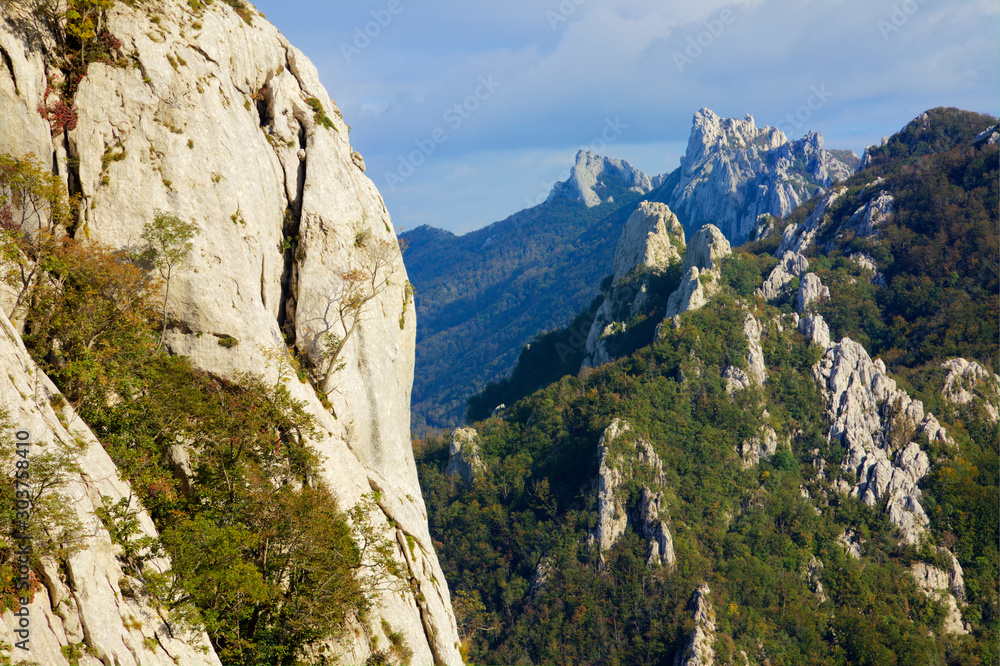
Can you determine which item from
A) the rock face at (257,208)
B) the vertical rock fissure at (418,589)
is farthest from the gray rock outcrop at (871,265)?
the vertical rock fissure at (418,589)

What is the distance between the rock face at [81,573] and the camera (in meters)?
11.0

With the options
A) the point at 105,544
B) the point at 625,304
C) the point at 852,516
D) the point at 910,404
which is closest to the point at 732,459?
the point at 852,516

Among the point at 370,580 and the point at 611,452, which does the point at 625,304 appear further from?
the point at 370,580

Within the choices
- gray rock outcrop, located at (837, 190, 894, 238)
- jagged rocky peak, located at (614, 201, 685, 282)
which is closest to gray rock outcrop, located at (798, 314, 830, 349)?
jagged rocky peak, located at (614, 201, 685, 282)

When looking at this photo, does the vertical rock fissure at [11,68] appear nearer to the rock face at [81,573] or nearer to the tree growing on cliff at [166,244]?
the tree growing on cliff at [166,244]

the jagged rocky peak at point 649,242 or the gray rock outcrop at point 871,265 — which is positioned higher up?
the jagged rocky peak at point 649,242

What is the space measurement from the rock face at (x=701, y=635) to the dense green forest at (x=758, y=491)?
3.22 feet

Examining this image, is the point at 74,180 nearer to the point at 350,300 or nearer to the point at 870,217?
the point at 350,300

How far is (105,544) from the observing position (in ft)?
41.4

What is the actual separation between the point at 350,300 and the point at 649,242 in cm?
10304

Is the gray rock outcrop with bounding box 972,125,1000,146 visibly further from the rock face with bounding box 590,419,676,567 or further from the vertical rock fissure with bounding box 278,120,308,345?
the vertical rock fissure with bounding box 278,120,308,345

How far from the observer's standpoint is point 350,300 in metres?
23.6

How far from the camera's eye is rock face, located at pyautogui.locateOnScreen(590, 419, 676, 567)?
75.2m

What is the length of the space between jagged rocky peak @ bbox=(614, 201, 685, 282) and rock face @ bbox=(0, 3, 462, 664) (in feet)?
321
